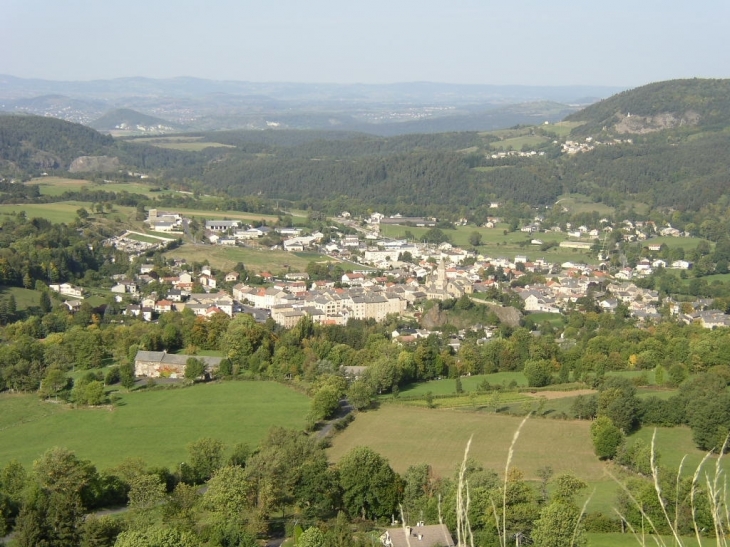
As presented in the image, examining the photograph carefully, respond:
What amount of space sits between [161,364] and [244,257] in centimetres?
2079

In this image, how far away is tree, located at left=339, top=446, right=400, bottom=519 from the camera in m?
15.9

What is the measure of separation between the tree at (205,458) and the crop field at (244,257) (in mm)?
26300

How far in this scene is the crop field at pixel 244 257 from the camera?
4528 cm

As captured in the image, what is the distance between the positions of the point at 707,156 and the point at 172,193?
43.9 metres

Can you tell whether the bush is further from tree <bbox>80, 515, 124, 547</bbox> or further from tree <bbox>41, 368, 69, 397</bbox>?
tree <bbox>41, 368, 69, 397</bbox>

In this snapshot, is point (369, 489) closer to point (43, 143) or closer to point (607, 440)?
point (607, 440)

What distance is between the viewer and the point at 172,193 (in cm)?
6775

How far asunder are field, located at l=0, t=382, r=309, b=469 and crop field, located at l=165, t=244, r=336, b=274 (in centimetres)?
2025

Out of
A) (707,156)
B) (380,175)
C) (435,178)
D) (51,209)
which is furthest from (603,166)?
(51,209)

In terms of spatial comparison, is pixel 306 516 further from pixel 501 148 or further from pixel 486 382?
pixel 501 148

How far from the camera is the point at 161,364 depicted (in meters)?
26.6

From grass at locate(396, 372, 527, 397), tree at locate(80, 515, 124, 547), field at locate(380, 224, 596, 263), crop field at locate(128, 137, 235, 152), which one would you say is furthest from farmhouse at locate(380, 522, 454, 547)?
crop field at locate(128, 137, 235, 152)

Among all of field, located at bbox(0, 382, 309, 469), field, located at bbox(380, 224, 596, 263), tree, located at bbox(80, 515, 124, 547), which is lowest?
field, located at bbox(380, 224, 596, 263)

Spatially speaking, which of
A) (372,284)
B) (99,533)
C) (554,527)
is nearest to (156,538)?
(99,533)
